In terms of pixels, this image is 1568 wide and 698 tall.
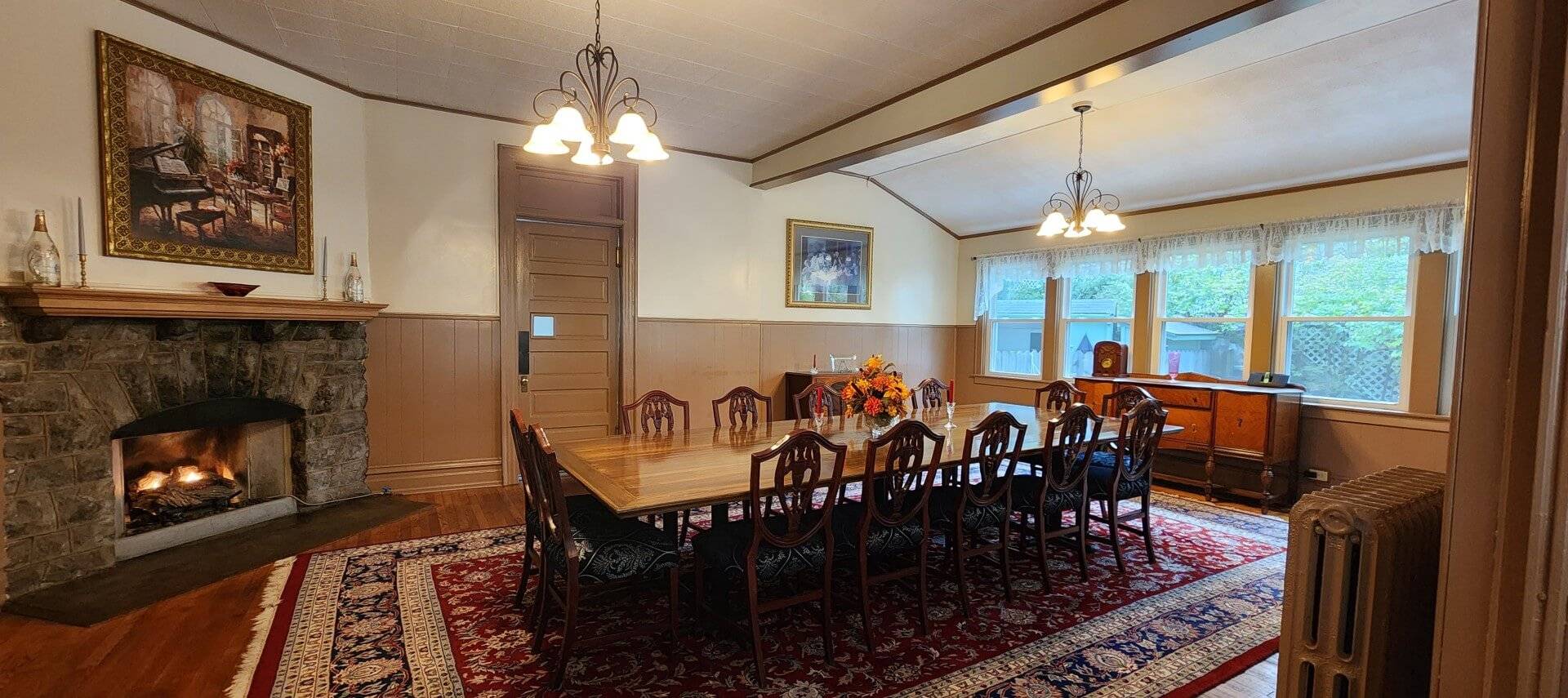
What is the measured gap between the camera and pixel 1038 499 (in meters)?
3.14

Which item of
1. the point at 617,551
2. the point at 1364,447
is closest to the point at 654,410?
the point at 617,551

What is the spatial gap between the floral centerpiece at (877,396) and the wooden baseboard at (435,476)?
3039 millimetres

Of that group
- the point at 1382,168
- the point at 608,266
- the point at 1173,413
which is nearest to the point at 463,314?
the point at 608,266

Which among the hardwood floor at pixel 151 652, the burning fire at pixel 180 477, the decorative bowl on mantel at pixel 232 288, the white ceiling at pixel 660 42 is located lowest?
the hardwood floor at pixel 151 652

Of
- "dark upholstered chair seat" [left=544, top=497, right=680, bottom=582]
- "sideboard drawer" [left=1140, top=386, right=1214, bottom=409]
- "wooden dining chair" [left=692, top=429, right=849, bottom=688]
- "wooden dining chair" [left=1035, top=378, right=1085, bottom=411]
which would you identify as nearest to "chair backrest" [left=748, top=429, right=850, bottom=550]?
"wooden dining chair" [left=692, top=429, right=849, bottom=688]

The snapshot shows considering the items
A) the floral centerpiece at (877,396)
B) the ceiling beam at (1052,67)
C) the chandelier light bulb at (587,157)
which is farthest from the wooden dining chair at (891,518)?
the ceiling beam at (1052,67)

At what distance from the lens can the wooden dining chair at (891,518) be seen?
2488 millimetres

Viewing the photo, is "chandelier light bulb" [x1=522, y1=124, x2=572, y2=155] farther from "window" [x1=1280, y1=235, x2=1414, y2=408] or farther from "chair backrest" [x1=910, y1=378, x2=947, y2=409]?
"window" [x1=1280, y1=235, x2=1414, y2=408]

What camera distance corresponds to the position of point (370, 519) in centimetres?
396

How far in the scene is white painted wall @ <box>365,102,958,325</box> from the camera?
4.48m

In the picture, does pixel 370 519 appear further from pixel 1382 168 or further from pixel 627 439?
pixel 1382 168

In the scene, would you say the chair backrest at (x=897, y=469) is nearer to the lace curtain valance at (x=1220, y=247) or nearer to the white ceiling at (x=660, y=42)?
the white ceiling at (x=660, y=42)

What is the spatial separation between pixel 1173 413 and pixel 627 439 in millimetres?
4251

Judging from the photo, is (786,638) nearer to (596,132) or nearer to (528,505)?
(528,505)
